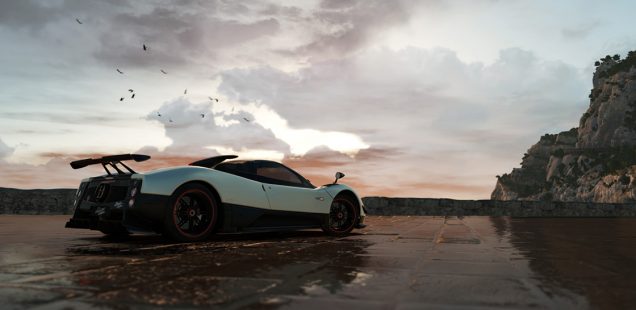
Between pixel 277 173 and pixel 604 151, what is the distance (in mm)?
117576

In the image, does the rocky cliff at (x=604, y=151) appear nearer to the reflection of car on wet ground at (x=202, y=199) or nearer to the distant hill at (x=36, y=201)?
the distant hill at (x=36, y=201)

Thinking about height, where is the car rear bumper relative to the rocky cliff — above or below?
below

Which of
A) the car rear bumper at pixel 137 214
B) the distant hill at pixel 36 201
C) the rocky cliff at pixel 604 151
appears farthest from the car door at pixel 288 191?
the rocky cliff at pixel 604 151

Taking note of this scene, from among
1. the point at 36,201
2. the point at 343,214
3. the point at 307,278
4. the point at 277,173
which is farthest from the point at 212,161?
the point at 36,201

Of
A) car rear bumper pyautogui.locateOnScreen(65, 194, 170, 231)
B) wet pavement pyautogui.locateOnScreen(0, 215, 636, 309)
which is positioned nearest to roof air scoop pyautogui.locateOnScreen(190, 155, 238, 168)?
car rear bumper pyautogui.locateOnScreen(65, 194, 170, 231)

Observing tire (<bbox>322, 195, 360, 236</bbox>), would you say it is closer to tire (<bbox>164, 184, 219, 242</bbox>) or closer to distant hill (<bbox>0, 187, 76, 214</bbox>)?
tire (<bbox>164, 184, 219, 242</bbox>)

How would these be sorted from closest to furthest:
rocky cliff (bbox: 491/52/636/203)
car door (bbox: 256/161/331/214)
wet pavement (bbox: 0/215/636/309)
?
1. wet pavement (bbox: 0/215/636/309)
2. car door (bbox: 256/161/331/214)
3. rocky cliff (bbox: 491/52/636/203)

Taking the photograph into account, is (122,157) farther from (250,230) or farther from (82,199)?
(250,230)

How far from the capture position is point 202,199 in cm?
618

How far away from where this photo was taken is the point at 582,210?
92.9 ft

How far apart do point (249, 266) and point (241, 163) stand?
3.44 metres

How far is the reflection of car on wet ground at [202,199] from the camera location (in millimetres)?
5734

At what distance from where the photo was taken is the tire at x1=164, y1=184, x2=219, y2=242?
228 inches

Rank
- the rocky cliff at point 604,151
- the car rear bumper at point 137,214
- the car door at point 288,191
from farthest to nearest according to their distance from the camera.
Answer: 1. the rocky cliff at point 604,151
2. the car door at point 288,191
3. the car rear bumper at point 137,214
